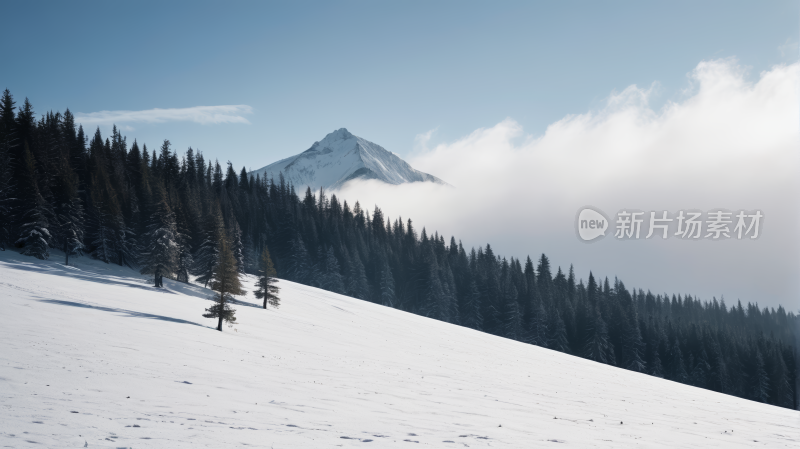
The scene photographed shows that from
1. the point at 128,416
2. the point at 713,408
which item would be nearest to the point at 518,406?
the point at 713,408

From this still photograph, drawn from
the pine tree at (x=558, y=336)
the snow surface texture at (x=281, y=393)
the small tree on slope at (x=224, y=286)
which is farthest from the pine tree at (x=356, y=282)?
the small tree on slope at (x=224, y=286)

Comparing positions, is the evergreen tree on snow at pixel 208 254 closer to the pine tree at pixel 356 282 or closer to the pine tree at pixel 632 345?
the pine tree at pixel 356 282

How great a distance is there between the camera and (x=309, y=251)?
316 ft

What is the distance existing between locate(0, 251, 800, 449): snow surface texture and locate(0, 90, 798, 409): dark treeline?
15.2m

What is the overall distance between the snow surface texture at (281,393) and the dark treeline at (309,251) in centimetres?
1518

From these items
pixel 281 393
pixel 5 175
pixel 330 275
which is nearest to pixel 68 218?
pixel 5 175

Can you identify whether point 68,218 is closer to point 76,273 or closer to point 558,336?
point 76,273

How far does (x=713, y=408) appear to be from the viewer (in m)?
18.8

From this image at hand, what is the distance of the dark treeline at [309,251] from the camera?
145 feet

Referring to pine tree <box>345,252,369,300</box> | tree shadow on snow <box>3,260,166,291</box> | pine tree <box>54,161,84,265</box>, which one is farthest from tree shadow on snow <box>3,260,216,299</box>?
pine tree <box>345,252,369,300</box>

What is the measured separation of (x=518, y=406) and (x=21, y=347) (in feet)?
58.7

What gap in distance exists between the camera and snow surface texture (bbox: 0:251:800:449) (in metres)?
9.52

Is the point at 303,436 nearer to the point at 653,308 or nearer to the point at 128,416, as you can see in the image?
the point at 128,416

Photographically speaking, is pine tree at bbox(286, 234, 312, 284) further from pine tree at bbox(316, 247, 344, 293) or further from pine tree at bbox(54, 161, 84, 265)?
pine tree at bbox(54, 161, 84, 265)
